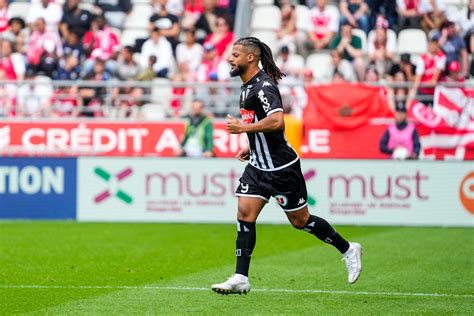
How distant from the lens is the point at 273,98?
378 inches

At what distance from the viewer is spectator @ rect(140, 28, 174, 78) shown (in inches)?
923

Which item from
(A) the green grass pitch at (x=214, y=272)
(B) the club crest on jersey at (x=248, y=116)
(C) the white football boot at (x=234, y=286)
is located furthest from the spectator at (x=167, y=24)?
(C) the white football boot at (x=234, y=286)

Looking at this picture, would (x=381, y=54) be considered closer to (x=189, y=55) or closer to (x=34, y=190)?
(x=189, y=55)

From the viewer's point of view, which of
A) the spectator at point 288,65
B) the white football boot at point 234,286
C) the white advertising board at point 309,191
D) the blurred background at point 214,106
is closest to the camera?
the white football boot at point 234,286

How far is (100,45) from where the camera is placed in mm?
24078

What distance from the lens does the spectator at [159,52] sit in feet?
76.9

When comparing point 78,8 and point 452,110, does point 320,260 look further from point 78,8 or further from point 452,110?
point 78,8

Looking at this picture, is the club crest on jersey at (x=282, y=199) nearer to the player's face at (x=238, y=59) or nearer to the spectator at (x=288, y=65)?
the player's face at (x=238, y=59)

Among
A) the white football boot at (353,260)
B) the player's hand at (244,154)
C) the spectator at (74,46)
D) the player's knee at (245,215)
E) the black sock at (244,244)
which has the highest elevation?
the spectator at (74,46)

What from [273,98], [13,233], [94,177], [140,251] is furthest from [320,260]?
[94,177]

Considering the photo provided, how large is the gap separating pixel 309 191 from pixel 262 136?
31.3 ft

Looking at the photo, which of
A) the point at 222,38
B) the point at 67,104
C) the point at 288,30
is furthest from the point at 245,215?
the point at 288,30

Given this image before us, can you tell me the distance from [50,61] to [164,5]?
2926 millimetres

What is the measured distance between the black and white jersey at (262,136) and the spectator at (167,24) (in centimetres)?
1425
